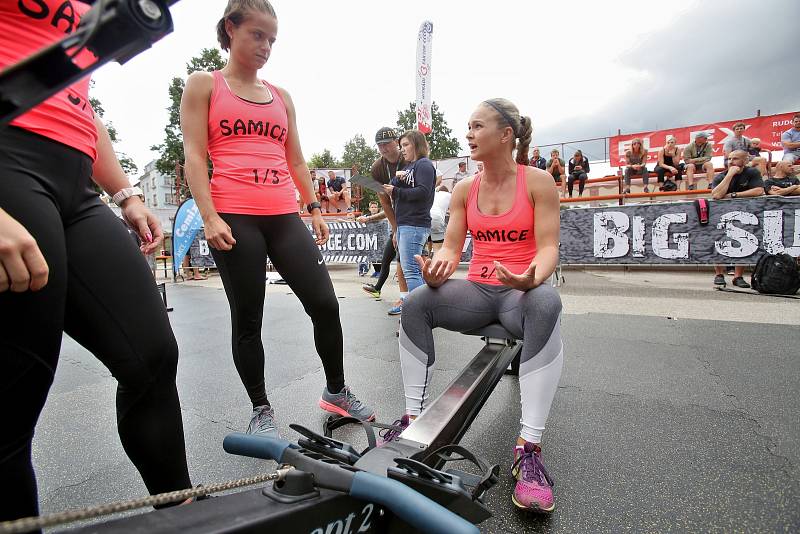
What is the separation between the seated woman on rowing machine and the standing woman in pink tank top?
0.56m

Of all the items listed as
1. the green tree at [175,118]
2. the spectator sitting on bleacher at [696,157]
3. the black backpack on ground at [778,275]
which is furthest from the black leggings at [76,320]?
the green tree at [175,118]

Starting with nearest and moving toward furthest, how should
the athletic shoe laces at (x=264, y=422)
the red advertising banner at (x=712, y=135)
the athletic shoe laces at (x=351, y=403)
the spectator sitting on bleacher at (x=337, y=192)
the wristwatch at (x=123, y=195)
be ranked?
1. the wristwatch at (x=123, y=195)
2. the athletic shoe laces at (x=264, y=422)
3. the athletic shoe laces at (x=351, y=403)
4. the red advertising banner at (x=712, y=135)
5. the spectator sitting on bleacher at (x=337, y=192)

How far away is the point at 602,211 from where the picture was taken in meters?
7.15

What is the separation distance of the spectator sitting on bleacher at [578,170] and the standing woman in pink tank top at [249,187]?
11082 mm

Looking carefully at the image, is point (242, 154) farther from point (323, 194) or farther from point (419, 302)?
point (323, 194)

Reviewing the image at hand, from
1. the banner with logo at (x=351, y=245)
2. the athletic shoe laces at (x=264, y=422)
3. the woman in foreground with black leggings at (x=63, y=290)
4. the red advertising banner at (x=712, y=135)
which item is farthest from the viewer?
the red advertising banner at (x=712, y=135)

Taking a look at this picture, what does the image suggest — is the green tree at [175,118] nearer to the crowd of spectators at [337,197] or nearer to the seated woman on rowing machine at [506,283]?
the crowd of spectators at [337,197]

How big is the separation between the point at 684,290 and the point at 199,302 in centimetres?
699

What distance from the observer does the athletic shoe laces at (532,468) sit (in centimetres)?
149

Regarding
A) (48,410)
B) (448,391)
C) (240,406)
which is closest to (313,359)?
(240,406)

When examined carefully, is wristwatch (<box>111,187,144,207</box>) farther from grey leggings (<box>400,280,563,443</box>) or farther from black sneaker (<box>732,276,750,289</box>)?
black sneaker (<box>732,276,750,289</box>)

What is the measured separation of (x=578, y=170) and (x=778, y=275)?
7.03 m

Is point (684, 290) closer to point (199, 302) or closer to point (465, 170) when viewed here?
point (199, 302)

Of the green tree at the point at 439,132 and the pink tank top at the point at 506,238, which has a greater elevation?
the green tree at the point at 439,132
